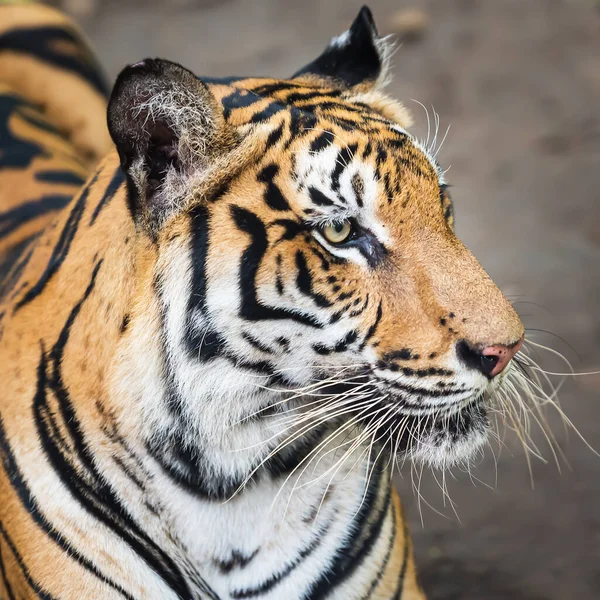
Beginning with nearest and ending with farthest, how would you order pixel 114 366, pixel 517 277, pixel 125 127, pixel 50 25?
pixel 125 127 → pixel 114 366 → pixel 517 277 → pixel 50 25

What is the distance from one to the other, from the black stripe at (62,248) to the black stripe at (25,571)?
1.55 feet

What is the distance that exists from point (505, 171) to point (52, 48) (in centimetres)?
218

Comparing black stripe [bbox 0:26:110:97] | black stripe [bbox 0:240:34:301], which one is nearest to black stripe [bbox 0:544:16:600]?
black stripe [bbox 0:240:34:301]

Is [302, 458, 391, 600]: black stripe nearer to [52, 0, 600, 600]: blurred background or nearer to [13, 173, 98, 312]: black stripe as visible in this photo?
[52, 0, 600, 600]: blurred background

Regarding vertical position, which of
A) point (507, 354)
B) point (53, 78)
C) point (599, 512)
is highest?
point (53, 78)

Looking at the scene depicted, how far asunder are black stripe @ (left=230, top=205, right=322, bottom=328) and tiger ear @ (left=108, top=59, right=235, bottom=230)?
0.11m

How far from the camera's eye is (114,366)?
4.69 ft

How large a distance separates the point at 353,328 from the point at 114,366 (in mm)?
433

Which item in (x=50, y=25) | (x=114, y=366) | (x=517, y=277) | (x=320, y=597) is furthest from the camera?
(x=50, y=25)

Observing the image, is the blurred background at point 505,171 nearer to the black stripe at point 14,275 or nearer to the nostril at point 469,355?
the nostril at point 469,355

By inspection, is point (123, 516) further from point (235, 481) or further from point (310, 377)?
point (310, 377)

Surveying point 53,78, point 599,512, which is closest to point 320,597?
point 599,512

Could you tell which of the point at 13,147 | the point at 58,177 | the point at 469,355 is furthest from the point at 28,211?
the point at 469,355

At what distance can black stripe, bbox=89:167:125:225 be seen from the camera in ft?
5.22
